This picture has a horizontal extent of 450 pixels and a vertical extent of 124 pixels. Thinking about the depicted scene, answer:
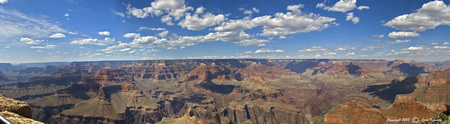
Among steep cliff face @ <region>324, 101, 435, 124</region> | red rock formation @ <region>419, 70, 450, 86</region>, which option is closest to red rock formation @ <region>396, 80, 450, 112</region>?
steep cliff face @ <region>324, 101, 435, 124</region>

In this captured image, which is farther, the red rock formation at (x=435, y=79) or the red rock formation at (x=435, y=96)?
the red rock formation at (x=435, y=79)

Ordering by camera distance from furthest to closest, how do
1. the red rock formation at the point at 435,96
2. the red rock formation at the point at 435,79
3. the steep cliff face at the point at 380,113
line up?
the red rock formation at the point at 435,79 < the red rock formation at the point at 435,96 < the steep cliff face at the point at 380,113

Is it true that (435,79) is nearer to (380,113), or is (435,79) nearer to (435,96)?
(435,96)

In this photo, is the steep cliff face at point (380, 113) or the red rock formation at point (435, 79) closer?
the steep cliff face at point (380, 113)

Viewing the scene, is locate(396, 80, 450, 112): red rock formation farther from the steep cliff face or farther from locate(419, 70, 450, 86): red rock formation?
locate(419, 70, 450, 86): red rock formation

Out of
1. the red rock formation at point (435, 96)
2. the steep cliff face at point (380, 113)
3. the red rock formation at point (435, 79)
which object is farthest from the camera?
the red rock formation at point (435, 79)

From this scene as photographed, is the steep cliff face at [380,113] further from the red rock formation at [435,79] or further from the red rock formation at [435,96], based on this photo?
the red rock formation at [435,79]

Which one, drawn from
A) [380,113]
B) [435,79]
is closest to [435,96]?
[380,113]

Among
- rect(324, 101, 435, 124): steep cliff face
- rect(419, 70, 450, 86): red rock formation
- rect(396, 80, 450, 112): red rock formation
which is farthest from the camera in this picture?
rect(419, 70, 450, 86): red rock formation

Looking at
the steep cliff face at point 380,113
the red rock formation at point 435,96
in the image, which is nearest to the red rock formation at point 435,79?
the red rock formation at point 435,96

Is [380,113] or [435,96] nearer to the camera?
[380,113]

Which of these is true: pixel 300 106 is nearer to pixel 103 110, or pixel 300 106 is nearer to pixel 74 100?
pixel 103 110
